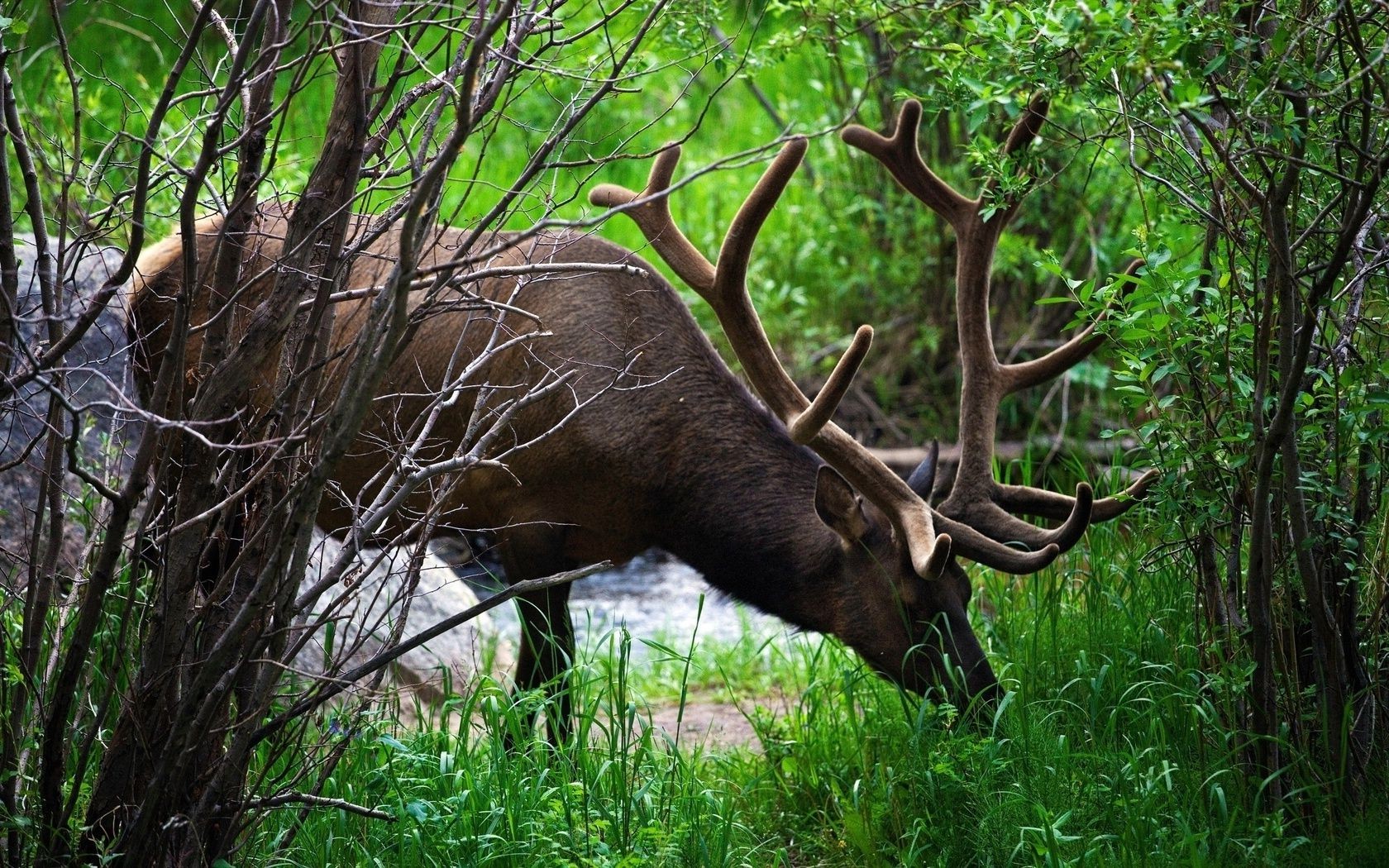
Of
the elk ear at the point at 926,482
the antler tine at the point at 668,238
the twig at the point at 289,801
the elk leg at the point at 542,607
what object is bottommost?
the twig at the point at 289,801

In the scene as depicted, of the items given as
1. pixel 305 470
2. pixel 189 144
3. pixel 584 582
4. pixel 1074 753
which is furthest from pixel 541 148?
pixel 189 144

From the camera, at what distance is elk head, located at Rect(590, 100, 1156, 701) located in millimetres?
4074

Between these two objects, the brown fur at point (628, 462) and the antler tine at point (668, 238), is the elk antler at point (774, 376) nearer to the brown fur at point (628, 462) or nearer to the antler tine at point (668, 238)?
the antler tine at point (668, 238)

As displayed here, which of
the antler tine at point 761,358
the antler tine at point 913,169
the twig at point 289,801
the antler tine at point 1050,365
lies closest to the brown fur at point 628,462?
the antler tine at point 761,358

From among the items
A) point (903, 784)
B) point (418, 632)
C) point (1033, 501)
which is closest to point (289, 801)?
point (903, 784)

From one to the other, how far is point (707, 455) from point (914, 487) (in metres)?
0.72

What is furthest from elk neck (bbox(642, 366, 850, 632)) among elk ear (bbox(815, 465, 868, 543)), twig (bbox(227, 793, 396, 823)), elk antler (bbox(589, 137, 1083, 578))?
twig (bbox(227, 793, 396, 823))

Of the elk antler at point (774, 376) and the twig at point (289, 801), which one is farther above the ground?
the elk antler at point (774, 376)

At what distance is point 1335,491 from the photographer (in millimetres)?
3166

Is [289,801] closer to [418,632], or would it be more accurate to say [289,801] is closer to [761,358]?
[761,358]

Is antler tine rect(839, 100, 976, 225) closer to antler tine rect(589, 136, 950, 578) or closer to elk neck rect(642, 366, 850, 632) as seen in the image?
antler tine rect(589, 136, 950, 578)

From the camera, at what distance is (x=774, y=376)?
4387mm

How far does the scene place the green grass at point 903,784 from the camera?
3197mm

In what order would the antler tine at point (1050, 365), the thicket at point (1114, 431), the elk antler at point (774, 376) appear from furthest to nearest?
the antler tine at point (1050, 365)
the elk antler at point (774, 376)
the thicket at point (1114, 431)
